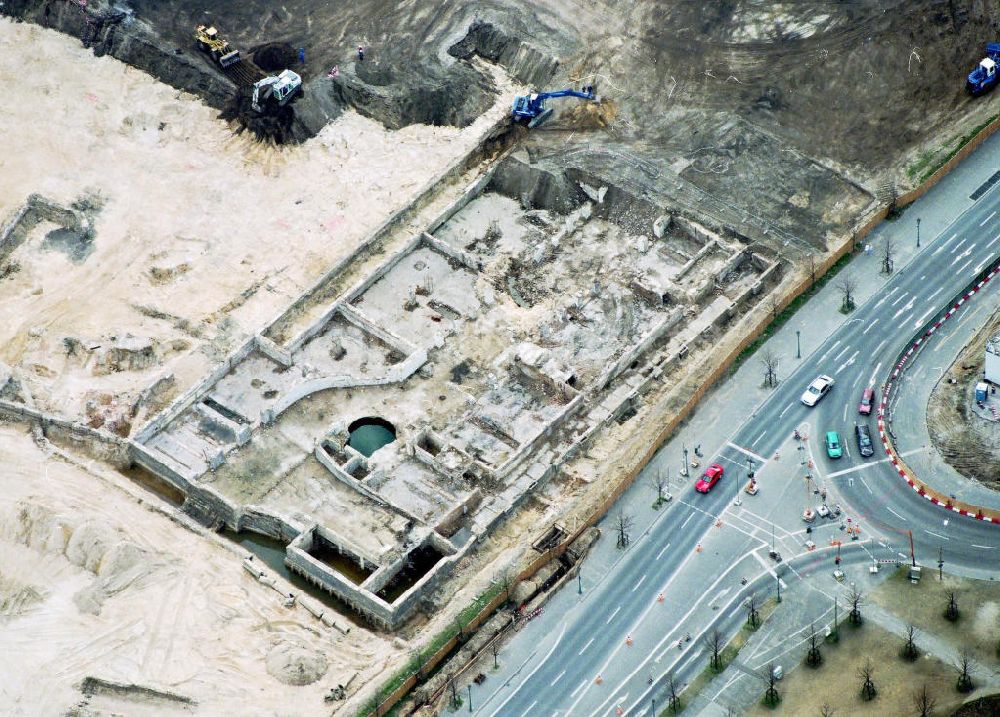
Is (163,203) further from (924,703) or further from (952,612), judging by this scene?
(924,703)

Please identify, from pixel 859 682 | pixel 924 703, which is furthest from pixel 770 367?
pixel 924 703

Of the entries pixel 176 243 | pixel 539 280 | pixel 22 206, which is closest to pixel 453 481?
pixel 539 280

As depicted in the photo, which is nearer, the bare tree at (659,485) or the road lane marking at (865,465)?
the bare tree at (659,485)

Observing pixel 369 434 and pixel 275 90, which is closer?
pixel 369 434

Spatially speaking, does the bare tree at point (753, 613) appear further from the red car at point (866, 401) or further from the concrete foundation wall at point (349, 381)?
the concrete foundation wall at point (349, 381)

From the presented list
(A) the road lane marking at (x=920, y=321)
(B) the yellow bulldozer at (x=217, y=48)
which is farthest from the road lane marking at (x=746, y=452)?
(B) the yellow bulldozer at (x=217, y=48)

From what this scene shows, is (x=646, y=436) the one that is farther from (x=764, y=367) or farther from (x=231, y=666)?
(x=231, y=666)

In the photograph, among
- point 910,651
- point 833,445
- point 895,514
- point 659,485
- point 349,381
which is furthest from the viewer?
point 349,381
